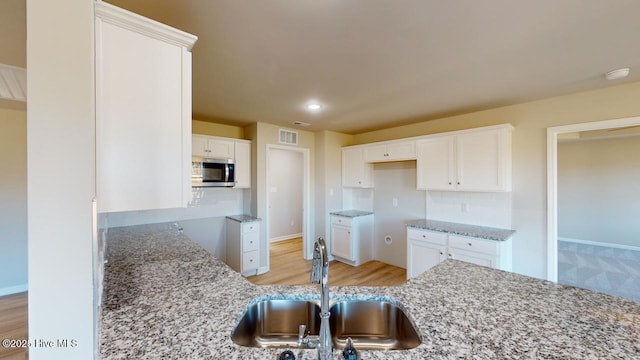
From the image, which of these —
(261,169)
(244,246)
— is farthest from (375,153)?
(244,246)

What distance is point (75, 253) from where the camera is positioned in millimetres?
571

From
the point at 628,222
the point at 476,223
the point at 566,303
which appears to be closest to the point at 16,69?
the point at 566,303

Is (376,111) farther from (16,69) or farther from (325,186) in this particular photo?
(16,69)

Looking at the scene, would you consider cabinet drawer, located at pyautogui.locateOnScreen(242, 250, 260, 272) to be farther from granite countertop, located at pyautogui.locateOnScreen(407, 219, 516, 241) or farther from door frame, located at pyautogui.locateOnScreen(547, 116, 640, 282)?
door frame, located at pyautogui.locateOnScreen(547, 116, 640, 282)

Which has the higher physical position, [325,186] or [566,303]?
[325,186]

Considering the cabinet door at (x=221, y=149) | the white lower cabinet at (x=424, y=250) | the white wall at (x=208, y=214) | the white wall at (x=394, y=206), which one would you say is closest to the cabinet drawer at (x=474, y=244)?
the white lower cabinet at (x=424, y=250)

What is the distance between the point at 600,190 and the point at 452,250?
466 centimetres

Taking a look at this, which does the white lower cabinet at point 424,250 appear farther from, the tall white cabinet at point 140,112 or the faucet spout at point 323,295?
the tall white cabinet at point 140,112

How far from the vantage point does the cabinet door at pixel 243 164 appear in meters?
3.79

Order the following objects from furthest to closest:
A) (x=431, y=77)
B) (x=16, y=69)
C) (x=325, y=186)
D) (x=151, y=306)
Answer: (x=325, y=186) → (x=431, y=77) → (x=151, y=306) → (x=16, y=69)

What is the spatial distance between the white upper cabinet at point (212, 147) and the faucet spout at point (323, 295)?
3.04 meters

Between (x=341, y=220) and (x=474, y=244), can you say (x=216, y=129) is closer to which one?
(x=341, y=220)

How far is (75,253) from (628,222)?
7.81 m

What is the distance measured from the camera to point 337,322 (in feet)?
3.80
